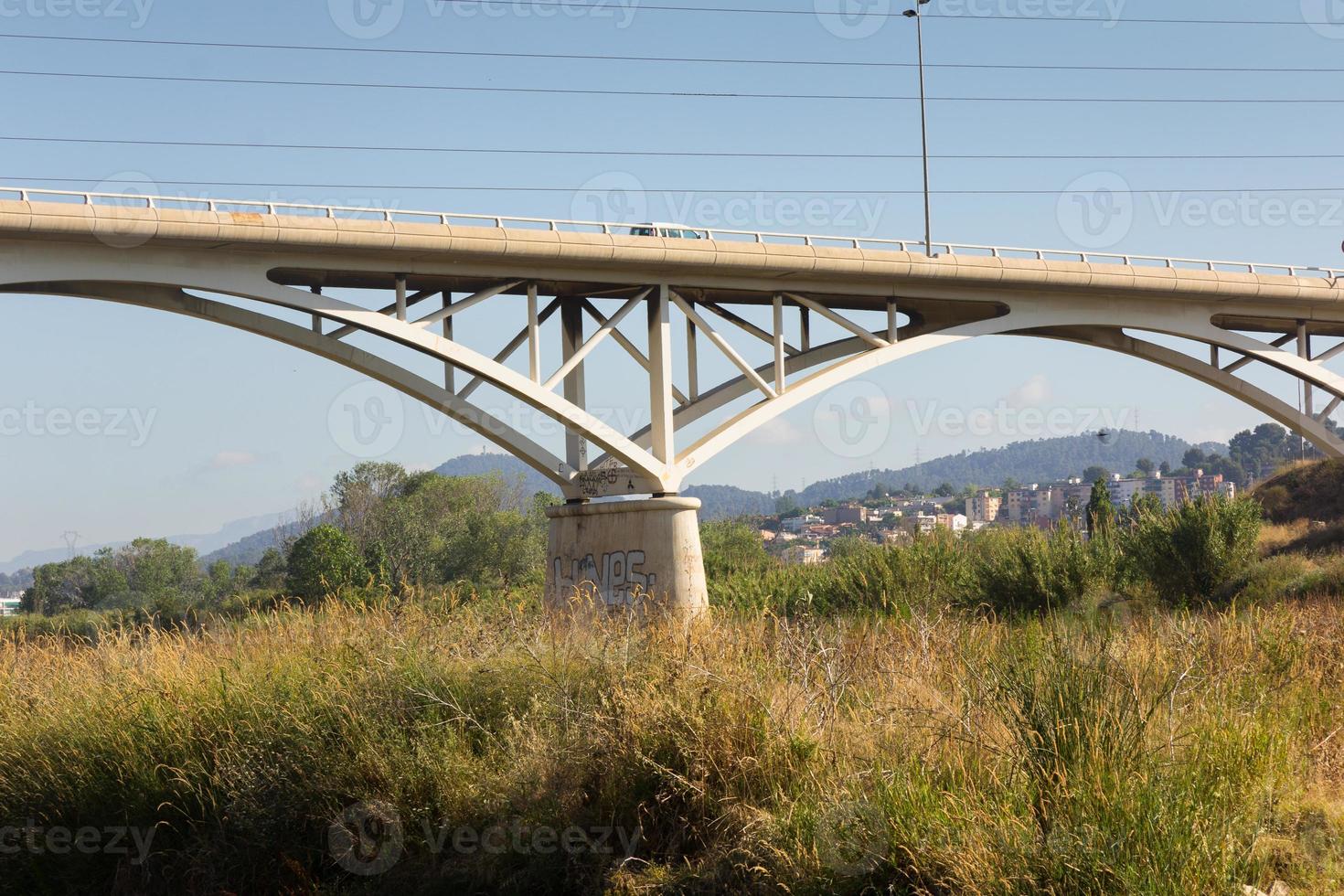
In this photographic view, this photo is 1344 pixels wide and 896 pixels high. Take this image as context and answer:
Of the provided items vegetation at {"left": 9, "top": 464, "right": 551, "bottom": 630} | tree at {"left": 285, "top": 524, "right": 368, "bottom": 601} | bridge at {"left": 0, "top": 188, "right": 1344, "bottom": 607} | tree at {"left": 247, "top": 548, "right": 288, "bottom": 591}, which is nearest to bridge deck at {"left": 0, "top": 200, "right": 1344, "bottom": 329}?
bridge at {"left": 0, "top": 188, "right": 1344, "bottom": 607}

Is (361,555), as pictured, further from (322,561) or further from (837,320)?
(837,320)

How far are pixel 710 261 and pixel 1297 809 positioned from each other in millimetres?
18060

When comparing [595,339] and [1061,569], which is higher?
[595,339]

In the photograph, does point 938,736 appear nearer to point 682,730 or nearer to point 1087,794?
point 1087,794

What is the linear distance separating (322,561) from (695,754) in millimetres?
55286

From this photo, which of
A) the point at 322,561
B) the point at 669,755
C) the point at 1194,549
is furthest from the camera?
the point at 322,561

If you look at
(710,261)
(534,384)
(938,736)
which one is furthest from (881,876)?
(710,261)

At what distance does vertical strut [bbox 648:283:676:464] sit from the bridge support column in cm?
106

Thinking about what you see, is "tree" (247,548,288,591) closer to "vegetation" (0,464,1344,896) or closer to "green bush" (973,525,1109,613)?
"green bush" (973,525,1109,613)

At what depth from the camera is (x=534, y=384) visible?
22.7m

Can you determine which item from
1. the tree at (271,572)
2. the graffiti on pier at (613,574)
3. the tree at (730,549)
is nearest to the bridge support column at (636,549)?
the graffiti on pier at (613,574)

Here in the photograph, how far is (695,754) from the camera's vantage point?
9.20 m

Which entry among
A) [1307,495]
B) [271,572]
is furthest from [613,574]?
[271,572]

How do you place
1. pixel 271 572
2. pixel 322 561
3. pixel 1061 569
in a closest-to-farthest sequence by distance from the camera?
1. pixel 1061 569
2. pixel 322 561
3. pixel 271 572
